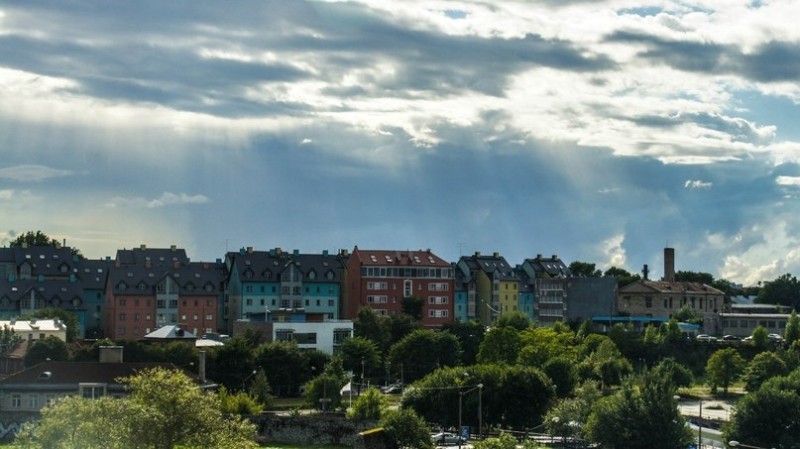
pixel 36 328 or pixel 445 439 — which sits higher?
pixel 36 328

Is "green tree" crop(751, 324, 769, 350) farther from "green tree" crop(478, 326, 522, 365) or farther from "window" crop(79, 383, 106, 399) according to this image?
"window" crop(79, 383, 106, 399)

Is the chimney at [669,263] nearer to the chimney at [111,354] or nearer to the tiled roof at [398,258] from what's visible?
the tiled roof at [398,258]

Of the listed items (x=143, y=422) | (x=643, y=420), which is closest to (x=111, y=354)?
(x=143, y=422)

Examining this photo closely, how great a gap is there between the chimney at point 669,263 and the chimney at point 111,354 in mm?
111954

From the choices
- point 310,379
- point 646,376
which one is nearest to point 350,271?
Answer: point 310,379

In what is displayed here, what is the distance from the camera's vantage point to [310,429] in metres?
82.8

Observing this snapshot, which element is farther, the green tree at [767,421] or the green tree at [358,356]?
the green tree at [358,356]

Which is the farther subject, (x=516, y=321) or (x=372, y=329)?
(x=516, y=321)

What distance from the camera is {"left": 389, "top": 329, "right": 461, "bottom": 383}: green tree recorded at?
405 feet

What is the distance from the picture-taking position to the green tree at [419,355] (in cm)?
12344

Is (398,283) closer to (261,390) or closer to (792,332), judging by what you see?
(792,332)

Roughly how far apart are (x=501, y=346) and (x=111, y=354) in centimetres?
4439

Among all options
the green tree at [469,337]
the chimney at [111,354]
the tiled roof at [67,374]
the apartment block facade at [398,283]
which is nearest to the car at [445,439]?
the tiled roof at [67,374]

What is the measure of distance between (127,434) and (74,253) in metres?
107
